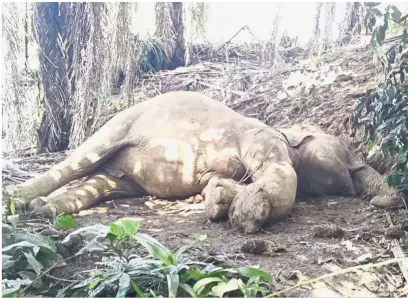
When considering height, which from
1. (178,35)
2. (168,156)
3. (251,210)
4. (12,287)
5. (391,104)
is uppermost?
(178,35)

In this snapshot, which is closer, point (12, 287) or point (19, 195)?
point (12, 287)

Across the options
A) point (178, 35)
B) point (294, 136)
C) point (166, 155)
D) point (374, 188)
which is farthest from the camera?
point (178, 35)

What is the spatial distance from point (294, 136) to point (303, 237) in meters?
0.77

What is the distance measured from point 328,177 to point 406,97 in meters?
0.67

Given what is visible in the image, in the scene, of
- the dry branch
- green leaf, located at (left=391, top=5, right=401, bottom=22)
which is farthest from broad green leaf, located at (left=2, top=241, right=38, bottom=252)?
green leaf, located at (left=391, top=5, right=401, bottom=22)

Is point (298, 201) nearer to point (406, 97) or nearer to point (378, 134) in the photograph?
point (378, 134)

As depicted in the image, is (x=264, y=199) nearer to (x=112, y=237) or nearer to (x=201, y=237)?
(x=201, y=237)

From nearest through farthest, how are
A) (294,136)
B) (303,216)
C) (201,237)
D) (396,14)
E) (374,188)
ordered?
(201,237)
(396,14)
(303,216)
(374,188)
(294,136)

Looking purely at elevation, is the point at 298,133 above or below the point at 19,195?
above

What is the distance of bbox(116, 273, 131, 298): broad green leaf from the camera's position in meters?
1.90

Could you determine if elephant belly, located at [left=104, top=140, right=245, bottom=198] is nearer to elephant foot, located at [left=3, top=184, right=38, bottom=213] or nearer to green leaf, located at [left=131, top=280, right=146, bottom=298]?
elephant foot, located at [left=3, top=184, right=38, bottom=213]

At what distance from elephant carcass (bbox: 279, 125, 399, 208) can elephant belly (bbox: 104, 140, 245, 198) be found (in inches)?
13.3

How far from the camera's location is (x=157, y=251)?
6.68 ft

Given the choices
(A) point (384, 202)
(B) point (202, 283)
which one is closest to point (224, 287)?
(B) point (202, 283)
